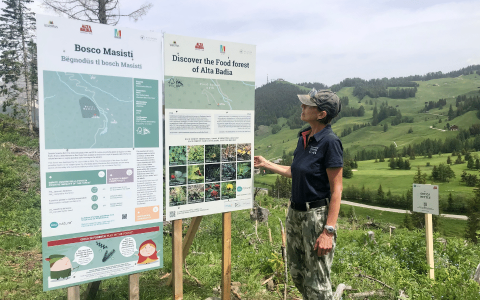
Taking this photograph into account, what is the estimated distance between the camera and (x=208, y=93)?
3646 millimetres

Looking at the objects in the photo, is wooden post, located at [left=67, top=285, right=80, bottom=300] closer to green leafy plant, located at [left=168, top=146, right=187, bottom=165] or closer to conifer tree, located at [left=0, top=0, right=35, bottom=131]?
green leafy plant, located at [left=168, top=146, right=187, bottom=165]

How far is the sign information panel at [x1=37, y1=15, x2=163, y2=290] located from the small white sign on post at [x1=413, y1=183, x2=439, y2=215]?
4552 mm

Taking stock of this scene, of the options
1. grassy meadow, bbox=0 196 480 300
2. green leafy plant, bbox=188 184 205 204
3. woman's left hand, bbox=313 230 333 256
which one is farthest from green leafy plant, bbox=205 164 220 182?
grassy meadow, bbox=0 196 480 300

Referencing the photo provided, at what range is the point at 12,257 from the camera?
589 cm

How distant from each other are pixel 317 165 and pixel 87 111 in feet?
8.08

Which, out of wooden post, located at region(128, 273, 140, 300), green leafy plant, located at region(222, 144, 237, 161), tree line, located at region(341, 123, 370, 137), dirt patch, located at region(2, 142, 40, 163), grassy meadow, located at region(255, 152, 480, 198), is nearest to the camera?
wooden post, located at region(128, 273, 140, 300)

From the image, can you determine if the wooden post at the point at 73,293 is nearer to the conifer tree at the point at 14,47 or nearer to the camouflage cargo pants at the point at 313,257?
the camouflage cargo pants at the point at 313,257

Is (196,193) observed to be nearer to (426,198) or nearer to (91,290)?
(91,290)

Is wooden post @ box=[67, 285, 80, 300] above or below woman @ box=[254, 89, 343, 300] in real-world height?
below

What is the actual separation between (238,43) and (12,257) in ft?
21.1

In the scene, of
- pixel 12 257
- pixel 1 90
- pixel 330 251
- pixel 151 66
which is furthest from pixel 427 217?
pixel 1 90

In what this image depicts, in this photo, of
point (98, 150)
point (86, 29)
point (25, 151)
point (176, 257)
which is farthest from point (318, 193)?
point (25, 151)

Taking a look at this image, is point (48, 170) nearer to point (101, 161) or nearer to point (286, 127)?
point (101, 161)

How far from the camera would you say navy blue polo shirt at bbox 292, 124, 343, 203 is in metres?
2.81
